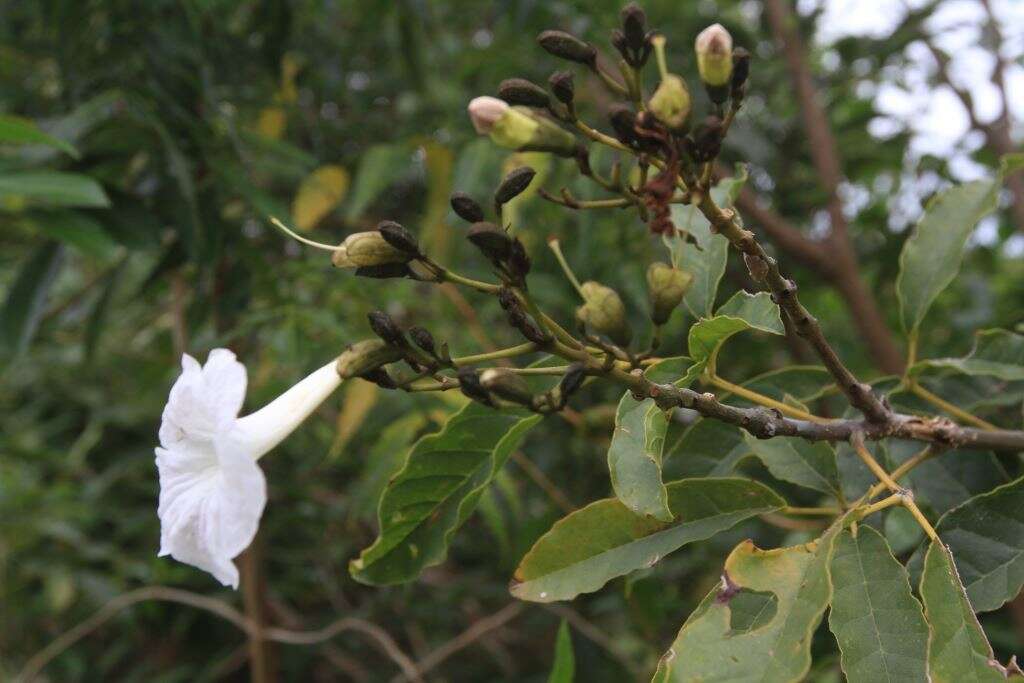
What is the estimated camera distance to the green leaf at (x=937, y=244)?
3.98 feet

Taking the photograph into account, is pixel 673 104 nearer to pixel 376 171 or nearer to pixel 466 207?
pixel 466 207

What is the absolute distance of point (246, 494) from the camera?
785mm

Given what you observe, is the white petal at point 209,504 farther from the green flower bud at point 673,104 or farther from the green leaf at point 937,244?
the green leaf at point 937,244

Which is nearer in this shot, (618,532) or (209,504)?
(209,504)

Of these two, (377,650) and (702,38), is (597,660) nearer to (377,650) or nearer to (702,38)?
(377,650)

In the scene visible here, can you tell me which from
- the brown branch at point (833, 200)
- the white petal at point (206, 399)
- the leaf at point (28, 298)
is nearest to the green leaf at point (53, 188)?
the leaf at point (28, 298)

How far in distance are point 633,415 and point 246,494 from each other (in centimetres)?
34

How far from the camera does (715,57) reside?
0.84 meters

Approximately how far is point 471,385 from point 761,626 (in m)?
0.34

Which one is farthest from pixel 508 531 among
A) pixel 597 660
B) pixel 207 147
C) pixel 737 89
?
pixel 737 89

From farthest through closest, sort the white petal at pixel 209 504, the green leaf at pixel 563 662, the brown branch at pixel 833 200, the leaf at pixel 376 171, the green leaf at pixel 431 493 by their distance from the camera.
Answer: the brown branch at pixel 833 200
the leaf at pixel 376 171
the green leaf at pixel 563 662
the green leaf at pixel 431 493
the white petal at pixel 209 504

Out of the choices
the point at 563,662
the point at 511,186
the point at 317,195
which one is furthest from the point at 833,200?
the point at 511,186

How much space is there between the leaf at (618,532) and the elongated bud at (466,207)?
0.31 metres

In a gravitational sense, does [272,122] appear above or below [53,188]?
below
